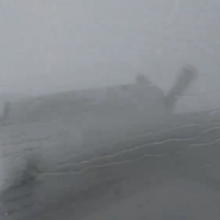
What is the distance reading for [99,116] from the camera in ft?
3.44

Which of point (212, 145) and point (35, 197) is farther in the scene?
point (212, 145)

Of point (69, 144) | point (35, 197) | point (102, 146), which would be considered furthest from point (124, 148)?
point (35, 197)

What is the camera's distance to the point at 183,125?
1.13 m

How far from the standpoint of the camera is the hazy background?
0.90 meters

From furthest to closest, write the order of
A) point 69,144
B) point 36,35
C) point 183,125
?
point 183,125, point 69,144, point 36,35

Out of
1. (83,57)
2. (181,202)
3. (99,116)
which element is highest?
(83,57)

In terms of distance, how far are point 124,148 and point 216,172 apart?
37cm

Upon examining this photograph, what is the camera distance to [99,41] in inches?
38.1

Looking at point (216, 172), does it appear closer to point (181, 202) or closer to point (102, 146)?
point (181, 202)

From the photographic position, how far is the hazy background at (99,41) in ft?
2.97

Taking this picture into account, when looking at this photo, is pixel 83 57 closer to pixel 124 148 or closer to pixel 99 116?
pixel 99 116

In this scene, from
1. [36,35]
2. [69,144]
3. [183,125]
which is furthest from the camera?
[183,125]

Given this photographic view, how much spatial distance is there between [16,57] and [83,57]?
0.20m

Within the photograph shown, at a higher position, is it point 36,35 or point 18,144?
point 36,35
